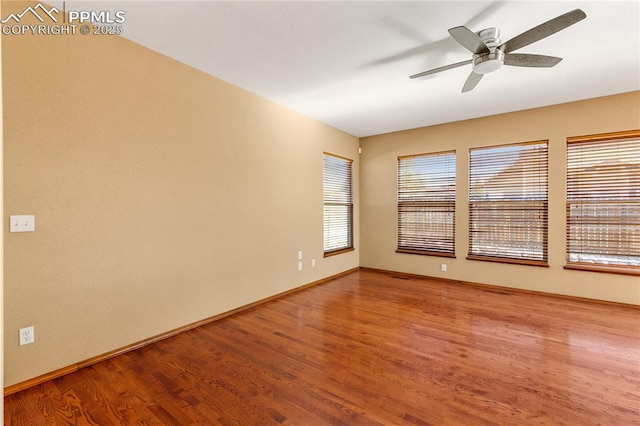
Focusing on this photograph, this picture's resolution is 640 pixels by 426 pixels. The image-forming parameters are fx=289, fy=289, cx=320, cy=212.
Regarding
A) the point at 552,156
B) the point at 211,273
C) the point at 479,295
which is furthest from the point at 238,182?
the point at 552,156

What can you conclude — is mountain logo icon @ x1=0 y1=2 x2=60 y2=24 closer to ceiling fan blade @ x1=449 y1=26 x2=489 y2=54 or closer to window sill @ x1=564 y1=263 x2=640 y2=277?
ceiling fan blade @ x1=449 y1=26 x2=489 y2=54

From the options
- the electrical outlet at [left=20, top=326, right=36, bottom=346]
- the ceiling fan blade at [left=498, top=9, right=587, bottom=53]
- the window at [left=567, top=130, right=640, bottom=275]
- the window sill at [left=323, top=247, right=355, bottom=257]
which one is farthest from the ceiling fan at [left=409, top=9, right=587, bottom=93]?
the electrical outlet at [left=20, top=326, right=36, bottom=346]

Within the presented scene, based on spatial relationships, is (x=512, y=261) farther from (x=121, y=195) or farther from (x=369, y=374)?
(x=121, y=195)

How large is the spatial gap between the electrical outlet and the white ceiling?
242 cm

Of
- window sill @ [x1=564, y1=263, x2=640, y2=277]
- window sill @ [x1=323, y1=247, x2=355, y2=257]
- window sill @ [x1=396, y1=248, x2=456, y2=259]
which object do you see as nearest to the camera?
window sill @ [x1=564, y1=263, x2=640, y2=277]

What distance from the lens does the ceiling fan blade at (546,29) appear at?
184 cm

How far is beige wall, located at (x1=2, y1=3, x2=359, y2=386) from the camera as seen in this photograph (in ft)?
6.86

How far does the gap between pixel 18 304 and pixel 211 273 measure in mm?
1545

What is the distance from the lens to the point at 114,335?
2539mm

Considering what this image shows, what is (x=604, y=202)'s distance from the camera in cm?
393

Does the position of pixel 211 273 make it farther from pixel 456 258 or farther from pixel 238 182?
pixel 456 258

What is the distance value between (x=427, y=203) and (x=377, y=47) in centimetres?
330

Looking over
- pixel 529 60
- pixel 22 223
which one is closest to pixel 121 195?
pixel 22 223

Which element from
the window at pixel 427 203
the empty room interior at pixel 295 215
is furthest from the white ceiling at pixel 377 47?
the window at pixel 427 203
